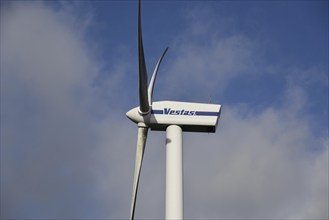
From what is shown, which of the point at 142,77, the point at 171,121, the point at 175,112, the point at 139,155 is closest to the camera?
the point at 142,77

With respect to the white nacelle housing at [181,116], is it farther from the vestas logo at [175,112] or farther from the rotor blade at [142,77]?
the rotor blade at [142,77]

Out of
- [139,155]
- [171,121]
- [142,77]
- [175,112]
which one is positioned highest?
[142,77]

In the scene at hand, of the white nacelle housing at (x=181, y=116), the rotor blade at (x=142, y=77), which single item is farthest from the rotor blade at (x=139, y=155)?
the rotor blade at (x=142, y=77)

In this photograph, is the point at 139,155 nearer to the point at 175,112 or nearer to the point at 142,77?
the point at 175,112

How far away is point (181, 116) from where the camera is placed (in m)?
25.5

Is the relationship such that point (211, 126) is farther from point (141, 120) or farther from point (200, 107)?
point (141, 120)

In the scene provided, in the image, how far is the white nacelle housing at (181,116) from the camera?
25.4 metres

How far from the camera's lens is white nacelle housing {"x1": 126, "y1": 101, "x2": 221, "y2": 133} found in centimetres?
2539

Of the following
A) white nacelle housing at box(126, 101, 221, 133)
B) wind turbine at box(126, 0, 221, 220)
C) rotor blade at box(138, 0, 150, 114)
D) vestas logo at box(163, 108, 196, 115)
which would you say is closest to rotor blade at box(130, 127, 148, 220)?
wind turbine at box(126, 0, 221, 220)

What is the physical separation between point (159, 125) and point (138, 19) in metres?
7.36

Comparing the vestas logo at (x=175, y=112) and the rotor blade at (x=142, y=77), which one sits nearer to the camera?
the rotor blade at (x=142, y=77)

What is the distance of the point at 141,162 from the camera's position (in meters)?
24.9

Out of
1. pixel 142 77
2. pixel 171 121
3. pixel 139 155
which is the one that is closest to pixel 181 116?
pixel 171 121

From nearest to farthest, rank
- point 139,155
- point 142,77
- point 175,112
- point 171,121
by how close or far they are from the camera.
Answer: point 142,77
point 139,155
point 171,121
point 175,112
